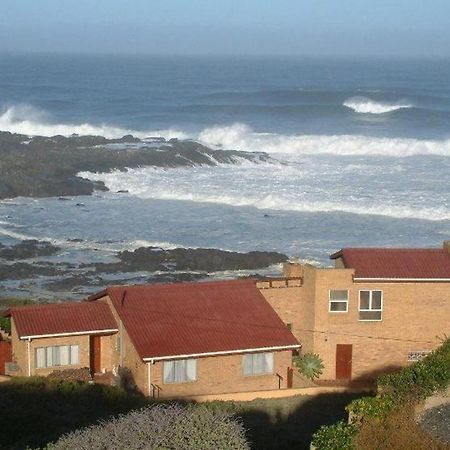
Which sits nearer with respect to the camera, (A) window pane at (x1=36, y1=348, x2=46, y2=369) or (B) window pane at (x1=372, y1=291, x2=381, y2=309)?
(A) window pane at (x1=36, y1=348, x2=46, y2=369)

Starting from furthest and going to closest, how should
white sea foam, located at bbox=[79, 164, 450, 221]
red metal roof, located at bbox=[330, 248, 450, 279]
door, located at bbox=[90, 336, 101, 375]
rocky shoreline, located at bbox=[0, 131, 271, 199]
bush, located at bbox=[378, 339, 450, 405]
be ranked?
rocky shoreline, located at bbox=[0, 131, 271, 199] → white sea foam, located at bbox=[79, 164, 450, 221] → red metal roof, located at bbox=[330, 248, 450, 279] → door, located at bbox=[90, 336, 101, 375] → bush, located at bbox=[378, 339, 450, 405]

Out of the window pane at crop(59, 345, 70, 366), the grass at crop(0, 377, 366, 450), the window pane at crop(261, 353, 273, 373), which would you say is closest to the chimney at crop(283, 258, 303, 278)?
the window pane at crop(261, 353, 273, 373)

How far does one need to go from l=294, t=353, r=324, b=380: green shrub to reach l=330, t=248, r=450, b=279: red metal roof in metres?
2.33

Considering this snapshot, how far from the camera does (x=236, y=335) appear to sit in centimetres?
2256

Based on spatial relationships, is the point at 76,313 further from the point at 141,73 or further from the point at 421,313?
the point at 141,73

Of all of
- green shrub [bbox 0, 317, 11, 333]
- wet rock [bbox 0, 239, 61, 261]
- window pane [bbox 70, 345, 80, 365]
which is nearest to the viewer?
window pane [bbox 70, 345, 80, 365]

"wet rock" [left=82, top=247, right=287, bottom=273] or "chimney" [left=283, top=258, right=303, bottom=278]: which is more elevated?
"chimney" [left=283, top=258, right=303, bottom=278]

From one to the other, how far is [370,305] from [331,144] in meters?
53.5

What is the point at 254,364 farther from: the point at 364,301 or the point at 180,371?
the point at 364,301

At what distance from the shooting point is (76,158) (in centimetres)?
6419

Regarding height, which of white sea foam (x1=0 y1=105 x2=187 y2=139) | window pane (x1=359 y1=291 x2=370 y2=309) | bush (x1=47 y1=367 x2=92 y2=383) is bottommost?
white sea foam (x1=0 y1=105 x2=187 y2=139)

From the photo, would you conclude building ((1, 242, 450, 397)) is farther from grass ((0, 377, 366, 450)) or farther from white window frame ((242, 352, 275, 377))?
grass ((0, 377, 366, 450))

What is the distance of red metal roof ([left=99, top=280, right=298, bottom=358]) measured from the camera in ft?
72.2

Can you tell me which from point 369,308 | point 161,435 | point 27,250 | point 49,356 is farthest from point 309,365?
point 27,250
